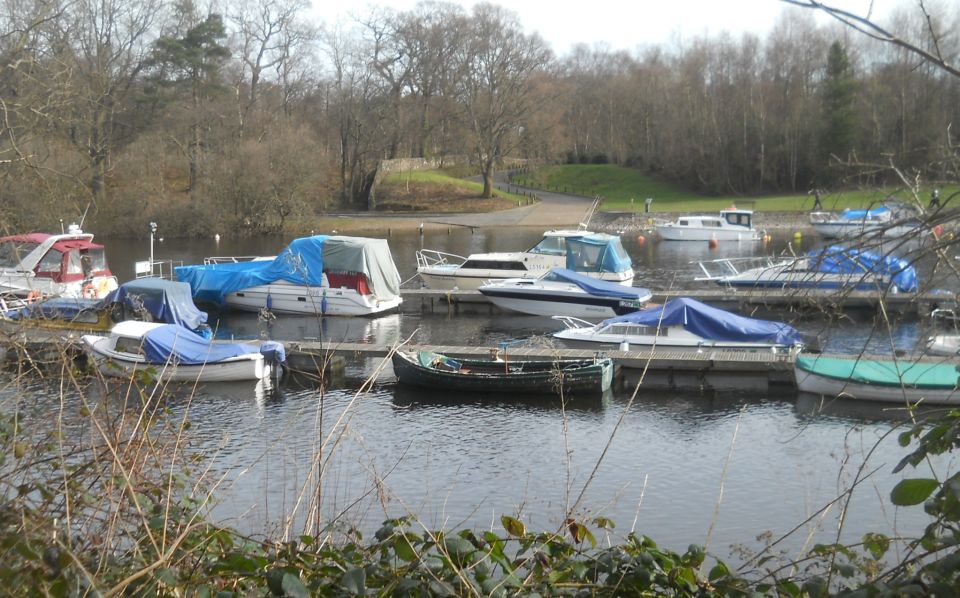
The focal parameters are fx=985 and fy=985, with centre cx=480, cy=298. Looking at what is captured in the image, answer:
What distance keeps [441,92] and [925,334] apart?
261 feet

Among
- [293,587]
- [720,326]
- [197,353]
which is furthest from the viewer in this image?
[720,326]

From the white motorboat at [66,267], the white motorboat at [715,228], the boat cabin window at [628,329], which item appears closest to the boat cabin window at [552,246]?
the boat cabin window at [628,329]

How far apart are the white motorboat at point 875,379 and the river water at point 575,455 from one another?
0.43 m

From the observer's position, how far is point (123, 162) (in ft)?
213

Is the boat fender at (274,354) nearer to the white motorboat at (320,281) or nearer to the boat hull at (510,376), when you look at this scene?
the boat hull at (510,376)

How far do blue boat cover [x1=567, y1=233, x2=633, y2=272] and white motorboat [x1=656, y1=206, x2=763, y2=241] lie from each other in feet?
76.5

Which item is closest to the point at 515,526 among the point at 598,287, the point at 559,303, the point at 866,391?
the point at 866,391

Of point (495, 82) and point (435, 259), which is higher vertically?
point (495, 82)

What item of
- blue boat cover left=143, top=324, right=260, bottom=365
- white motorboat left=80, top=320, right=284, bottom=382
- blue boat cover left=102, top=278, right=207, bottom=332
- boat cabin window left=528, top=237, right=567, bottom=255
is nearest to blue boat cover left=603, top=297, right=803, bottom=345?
white motorboat left=80, top=320, right=284, bottom=382

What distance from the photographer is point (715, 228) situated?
60.6 meters

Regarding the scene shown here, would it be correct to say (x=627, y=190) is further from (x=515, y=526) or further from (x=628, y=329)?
(x=515, y=526)

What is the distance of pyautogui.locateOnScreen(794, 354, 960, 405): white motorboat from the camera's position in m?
21.1

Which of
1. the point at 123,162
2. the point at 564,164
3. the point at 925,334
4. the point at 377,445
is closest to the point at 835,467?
the point at 377,445

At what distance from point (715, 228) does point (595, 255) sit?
25165mm
